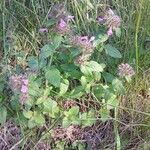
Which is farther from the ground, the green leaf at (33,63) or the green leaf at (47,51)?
the green leaf at (47,51)

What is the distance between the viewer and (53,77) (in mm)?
→ 1583

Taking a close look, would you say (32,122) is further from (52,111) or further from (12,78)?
(12,78)

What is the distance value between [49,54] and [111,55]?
221 millimetres

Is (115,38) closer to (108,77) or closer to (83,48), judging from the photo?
(108,77)

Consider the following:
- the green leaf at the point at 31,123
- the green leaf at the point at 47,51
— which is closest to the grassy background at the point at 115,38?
the green leaf at the point at 47,51

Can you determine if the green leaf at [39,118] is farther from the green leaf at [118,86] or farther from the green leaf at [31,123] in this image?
the green leaf at [118,86]

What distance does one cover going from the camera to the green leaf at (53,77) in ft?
5.16

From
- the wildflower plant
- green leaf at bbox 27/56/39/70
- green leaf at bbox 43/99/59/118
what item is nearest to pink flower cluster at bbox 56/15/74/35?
the wildflower plant

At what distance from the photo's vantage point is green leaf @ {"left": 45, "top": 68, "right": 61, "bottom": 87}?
1.57 m

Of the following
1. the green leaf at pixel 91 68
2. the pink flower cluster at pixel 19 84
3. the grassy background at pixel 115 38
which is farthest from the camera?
the grassy background at pixel 115 38

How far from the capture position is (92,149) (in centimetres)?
169

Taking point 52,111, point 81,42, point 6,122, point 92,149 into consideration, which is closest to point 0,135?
point 6,122

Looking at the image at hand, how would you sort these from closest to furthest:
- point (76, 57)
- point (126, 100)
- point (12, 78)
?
point (12, 78) → point (76, 57) → point (126, 100)

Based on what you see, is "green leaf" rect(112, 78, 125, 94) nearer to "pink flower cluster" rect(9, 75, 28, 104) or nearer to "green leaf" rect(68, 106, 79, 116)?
"green leaf" rect(68, 106, 79, 116)
